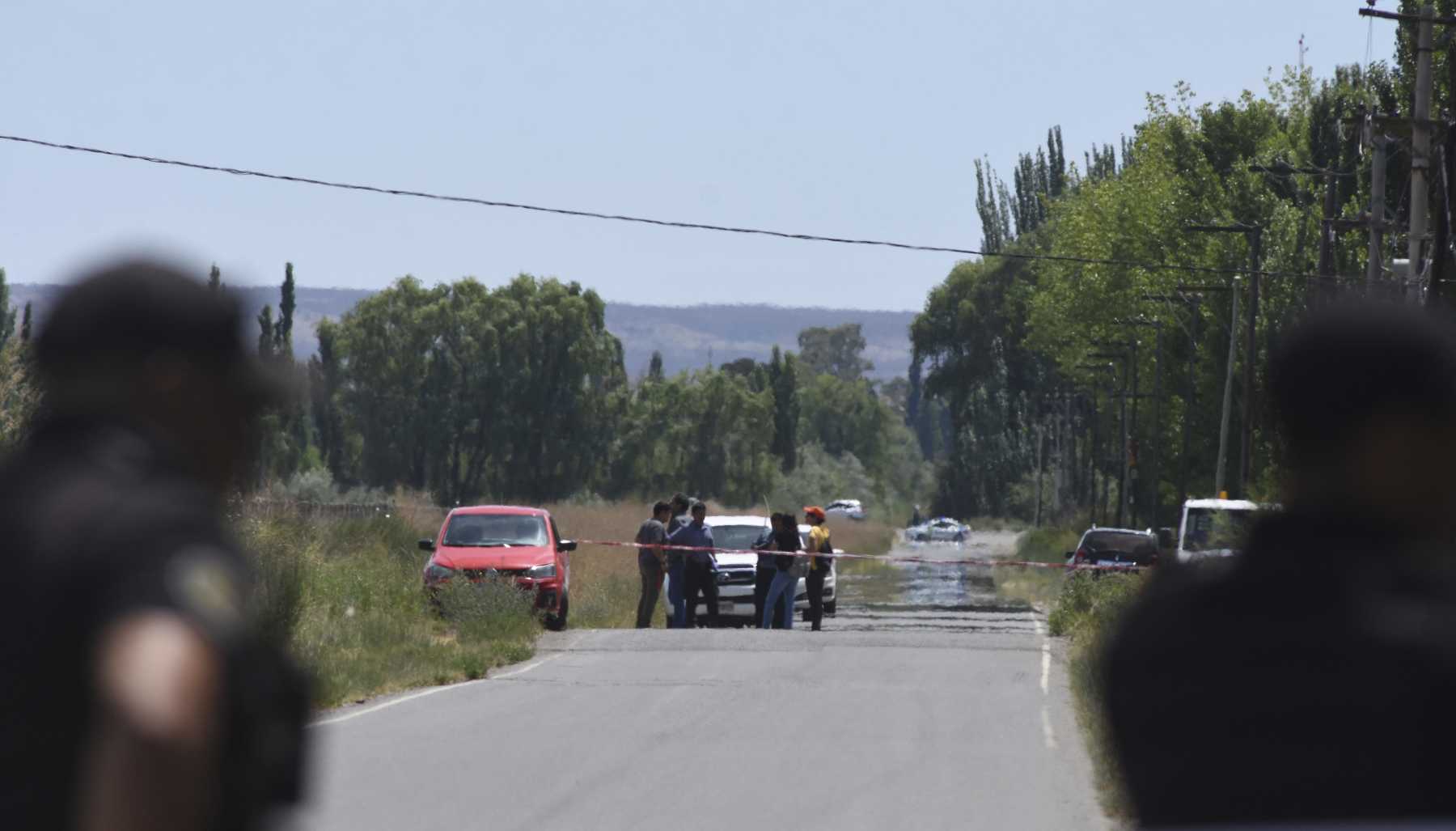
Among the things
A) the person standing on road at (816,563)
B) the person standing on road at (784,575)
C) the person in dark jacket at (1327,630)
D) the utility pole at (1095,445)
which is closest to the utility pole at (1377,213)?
the person standing on road at (816,563)

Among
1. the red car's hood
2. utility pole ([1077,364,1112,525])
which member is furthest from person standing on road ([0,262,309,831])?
utility pole ([1077,364,1112,525])

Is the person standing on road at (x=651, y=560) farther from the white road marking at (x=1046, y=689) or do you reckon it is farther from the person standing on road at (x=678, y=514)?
the white road marking at (x=1046, y=689)

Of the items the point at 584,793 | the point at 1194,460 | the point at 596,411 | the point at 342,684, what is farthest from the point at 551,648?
the point at 596,411

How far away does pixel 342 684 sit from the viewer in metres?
17.7

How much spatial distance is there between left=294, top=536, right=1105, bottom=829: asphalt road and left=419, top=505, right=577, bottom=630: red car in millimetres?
2938

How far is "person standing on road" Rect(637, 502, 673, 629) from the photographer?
28.0 meters

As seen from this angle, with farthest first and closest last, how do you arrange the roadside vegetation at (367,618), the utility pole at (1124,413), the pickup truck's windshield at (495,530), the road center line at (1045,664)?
1. the utility pole at (1124,413)
2. the pickup truck's windshield at (495,530)
3. the road center line at (1045,664)
4. the roadside vegetation at (367,618)

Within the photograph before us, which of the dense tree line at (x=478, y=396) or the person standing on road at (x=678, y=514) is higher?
the dense tree line at (x=478, y=396)

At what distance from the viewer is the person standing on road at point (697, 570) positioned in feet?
91.6

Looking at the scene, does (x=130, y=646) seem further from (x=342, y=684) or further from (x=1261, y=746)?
(x=342, y=684)

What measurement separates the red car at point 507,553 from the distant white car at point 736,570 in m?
3.02

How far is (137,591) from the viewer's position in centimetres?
250

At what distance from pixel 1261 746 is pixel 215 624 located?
130cm

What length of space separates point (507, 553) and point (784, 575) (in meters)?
3.48
